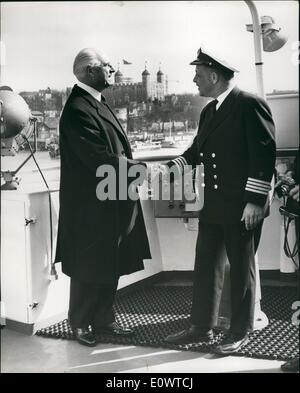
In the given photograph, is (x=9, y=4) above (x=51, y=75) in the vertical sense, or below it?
above

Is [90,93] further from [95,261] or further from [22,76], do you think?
[95,261]

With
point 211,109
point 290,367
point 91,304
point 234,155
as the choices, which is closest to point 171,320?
point 91,304

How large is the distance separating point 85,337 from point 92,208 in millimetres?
572

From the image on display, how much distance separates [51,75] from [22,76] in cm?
13

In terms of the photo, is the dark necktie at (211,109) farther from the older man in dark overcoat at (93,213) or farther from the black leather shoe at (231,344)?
the black leather shoe at (231,344)

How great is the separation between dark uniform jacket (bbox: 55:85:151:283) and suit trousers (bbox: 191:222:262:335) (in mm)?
258

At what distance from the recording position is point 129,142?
240 cm

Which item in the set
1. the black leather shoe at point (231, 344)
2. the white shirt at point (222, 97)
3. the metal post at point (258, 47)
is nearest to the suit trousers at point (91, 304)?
the black leather shoe at point (231, 344)

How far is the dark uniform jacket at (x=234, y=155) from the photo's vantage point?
2289 millimetres

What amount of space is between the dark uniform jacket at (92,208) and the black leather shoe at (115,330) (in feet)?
0.71

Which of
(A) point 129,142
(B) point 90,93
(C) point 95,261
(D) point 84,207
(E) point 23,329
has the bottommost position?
(E) point 23,329

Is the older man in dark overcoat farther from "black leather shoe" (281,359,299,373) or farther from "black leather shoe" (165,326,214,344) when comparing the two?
"black leather shoe" (281,359,299,373)

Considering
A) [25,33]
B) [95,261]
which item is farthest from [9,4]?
[95,261]

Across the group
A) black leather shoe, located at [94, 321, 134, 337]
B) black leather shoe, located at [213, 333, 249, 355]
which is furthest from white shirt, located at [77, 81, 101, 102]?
black leather shoe, located at [213, 333, 249, 355]
